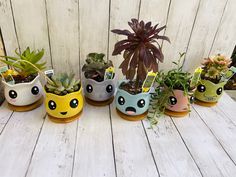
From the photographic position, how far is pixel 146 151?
0.74 meters

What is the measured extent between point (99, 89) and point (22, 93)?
32cm

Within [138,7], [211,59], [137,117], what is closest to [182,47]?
[211,59]

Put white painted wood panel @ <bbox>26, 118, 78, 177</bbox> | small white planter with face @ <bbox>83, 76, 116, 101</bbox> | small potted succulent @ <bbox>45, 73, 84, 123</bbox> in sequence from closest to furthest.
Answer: white painted wood panel @ <bbox>26, 118, 78, 177</bbox>
small potted succulent @ <bbox>45, 73, 84, 123</bbox>
small white planter with face @ <bbox>83, 76, 116, 101</bbox>

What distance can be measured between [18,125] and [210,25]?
0.99m

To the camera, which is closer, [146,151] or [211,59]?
[146,151]

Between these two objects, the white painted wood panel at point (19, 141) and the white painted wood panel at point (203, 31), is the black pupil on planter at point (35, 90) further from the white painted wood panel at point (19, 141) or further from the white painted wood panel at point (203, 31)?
the white painted wood panel at point (203, 31)

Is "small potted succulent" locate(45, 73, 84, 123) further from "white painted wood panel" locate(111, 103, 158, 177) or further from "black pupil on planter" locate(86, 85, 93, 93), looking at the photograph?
"white painted wood panel" locate(111, 103, 158, 177)

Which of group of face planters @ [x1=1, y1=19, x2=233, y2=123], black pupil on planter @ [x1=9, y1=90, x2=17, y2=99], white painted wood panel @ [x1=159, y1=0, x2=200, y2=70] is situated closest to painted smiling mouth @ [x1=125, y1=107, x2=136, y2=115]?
group of face planters @ [x1=1, y1=19, x2=233, y2=123]

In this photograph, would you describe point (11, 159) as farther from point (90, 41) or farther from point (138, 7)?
point (138, 7)

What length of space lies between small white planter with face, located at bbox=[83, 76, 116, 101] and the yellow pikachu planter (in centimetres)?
8

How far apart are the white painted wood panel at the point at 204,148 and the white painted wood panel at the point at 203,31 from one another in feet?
1.06

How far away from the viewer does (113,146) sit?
75 centimetres

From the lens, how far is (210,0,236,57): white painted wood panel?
96 centimetres

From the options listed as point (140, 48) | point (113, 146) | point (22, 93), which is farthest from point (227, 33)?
point (22, 93)
